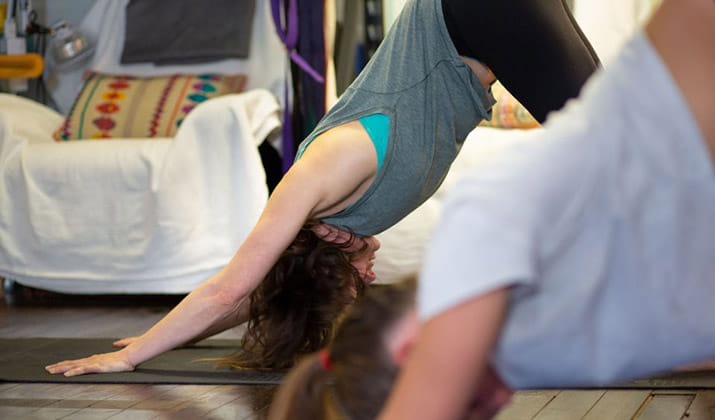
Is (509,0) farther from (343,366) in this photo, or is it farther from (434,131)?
(343,366)

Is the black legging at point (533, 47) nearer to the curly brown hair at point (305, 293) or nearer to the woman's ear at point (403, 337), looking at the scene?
the curly brown hair at point (305, 293)

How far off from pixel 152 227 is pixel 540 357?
2295 mm

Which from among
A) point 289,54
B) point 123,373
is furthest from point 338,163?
point 289,54

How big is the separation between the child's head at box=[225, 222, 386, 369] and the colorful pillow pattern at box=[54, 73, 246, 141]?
6.07ft

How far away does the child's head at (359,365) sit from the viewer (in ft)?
2.84

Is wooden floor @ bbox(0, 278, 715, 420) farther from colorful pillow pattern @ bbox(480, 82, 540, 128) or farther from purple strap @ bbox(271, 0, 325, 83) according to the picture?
purple strap @ bbox(271, 0, 325, 83)

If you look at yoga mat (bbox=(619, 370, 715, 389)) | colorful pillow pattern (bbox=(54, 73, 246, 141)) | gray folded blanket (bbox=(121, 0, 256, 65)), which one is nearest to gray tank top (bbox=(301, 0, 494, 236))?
yoga mat (bbox=(619, 370, 715, 389))

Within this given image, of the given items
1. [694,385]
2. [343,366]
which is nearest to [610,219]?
[343,366]

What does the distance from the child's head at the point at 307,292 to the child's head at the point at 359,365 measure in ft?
2.88

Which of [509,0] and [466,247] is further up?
[509,0]

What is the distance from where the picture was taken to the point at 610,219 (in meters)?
0.80

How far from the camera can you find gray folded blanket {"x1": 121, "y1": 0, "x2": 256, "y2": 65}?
382cm

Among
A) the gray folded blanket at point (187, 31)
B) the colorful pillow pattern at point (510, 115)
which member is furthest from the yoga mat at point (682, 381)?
the gray folded blanket at point (187, 31)

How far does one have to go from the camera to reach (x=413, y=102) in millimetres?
1742
